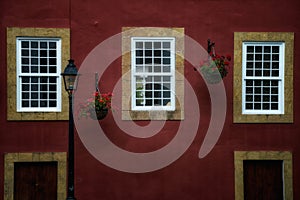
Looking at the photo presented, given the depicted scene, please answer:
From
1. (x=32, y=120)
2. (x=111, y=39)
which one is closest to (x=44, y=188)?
(x=32, y=120)

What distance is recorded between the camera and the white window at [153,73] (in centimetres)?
946

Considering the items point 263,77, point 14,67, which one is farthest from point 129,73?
point 263,77

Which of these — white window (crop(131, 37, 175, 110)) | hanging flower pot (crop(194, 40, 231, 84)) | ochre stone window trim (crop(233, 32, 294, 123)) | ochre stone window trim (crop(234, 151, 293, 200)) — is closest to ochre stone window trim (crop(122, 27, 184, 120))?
white window (crop(131, 37, 175, 110))

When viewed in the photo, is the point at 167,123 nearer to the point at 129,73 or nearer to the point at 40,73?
the point at 129,73

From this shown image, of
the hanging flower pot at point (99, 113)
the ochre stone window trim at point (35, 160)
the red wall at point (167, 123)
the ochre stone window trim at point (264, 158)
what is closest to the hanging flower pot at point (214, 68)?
the red wall at point (167, 123)

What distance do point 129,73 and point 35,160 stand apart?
284 centimetres

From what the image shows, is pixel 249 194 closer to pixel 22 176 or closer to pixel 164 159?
pixel 164 159

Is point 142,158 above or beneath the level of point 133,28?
beneath

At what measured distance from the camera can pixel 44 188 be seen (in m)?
9.26

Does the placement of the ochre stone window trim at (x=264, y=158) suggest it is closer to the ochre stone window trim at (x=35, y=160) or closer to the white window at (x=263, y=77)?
the white window at (x=263, y=77)

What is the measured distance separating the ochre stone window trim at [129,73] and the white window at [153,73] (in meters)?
0.10

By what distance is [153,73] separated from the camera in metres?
9.45

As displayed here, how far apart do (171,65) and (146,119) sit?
1358mm

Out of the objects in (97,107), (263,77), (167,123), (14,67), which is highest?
(14,67)
